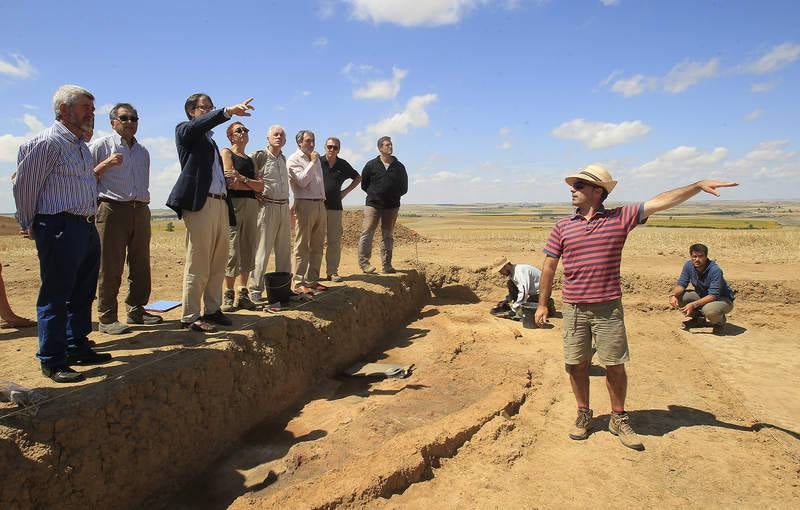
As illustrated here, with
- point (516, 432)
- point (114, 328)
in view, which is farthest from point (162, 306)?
point (516, 432)

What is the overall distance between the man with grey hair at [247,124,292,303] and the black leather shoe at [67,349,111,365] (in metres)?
2.07

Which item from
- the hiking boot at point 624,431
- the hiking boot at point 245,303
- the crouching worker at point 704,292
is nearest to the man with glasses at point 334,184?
the hiking boot at point 245,303

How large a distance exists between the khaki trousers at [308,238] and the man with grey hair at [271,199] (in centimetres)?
59

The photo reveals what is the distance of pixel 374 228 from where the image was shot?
25.6 ft

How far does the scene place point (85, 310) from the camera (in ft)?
12.4

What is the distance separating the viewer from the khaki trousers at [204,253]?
4.38 metres

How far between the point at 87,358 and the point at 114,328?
88 centimetres

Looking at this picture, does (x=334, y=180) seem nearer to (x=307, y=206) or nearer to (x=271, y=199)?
(x=307, y=206)

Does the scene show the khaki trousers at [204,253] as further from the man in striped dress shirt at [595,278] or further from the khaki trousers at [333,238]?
the man in striped dress shirt at [595,278]

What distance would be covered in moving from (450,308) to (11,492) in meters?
7.13

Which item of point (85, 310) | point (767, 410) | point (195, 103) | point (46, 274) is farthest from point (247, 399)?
point (767, 410)

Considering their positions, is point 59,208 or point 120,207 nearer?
point 59,208

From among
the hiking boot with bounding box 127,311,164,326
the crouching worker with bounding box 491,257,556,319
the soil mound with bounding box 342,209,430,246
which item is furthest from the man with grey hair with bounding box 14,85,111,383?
the soil mound with bounding box 342,209,430,246

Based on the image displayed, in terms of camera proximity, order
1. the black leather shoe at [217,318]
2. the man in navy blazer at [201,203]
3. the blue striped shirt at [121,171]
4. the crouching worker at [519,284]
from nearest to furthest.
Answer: the man in navy blazer at [201,203] → the blue striped shirt at [121,171] → the black leather shoe at [217,318] → the crouching worker at [519,284]
